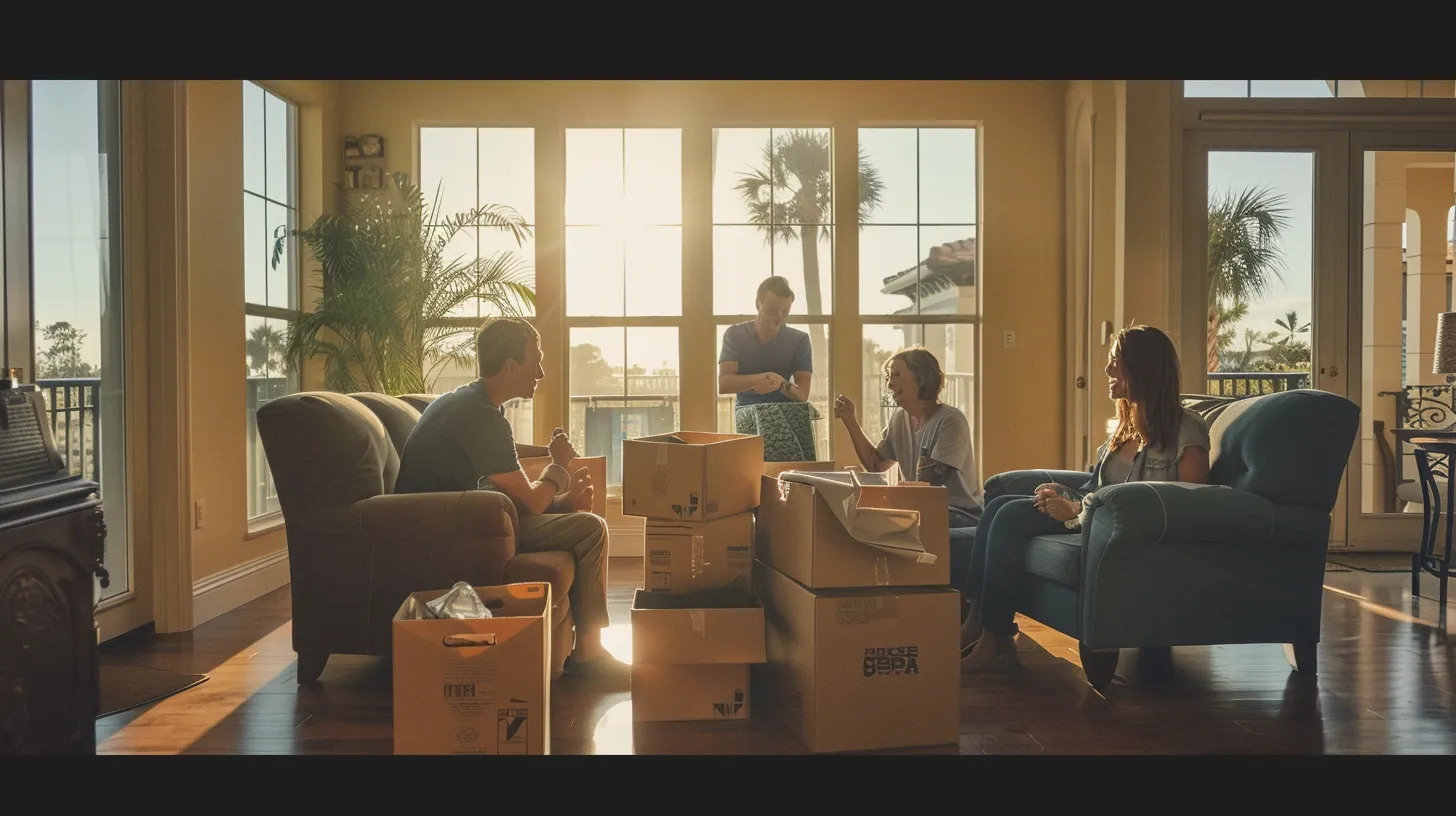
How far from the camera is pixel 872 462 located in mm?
3715

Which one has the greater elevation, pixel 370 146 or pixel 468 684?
pixel 370 146

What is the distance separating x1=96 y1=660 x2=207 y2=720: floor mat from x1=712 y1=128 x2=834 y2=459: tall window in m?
3.36

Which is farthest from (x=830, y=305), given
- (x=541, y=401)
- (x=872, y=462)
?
(x=872, y=462)

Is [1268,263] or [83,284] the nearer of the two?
[83,284]

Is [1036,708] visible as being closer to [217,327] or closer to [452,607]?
[452,607]

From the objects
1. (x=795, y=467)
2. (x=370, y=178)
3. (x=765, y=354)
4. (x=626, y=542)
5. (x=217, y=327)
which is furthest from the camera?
(x=626, y=542)

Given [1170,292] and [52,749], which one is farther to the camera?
[1170,292]

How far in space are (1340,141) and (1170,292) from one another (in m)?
1.32

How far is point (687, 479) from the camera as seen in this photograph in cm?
283

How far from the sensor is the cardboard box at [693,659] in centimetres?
269

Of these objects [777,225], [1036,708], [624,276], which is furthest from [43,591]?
[777,225]

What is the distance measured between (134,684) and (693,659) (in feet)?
5.87

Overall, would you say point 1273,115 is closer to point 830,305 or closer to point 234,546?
point 830,305

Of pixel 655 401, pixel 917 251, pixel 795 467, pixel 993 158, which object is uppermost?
pixel 993 158
